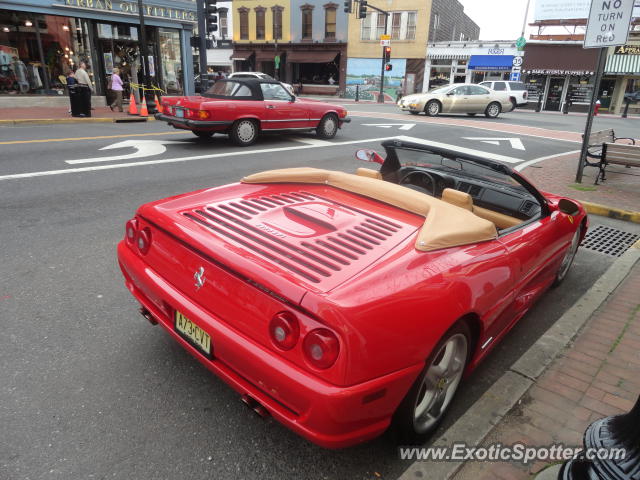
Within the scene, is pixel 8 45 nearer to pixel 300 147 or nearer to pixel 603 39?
pixel 300 147

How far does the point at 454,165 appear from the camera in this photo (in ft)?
11.4

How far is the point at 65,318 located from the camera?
3.21 metres

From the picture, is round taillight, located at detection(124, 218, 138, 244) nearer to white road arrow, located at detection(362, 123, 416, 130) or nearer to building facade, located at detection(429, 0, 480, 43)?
white road arrow, located at detection(362, 123, 416, 130)

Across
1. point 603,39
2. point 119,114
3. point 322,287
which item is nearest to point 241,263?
point 322,287

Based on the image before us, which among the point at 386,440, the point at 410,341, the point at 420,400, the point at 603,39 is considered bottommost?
the point at 386,440

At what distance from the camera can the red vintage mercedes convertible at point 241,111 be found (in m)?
9.84

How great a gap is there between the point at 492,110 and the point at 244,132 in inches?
589

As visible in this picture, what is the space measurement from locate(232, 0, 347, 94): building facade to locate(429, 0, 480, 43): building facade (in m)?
7.37

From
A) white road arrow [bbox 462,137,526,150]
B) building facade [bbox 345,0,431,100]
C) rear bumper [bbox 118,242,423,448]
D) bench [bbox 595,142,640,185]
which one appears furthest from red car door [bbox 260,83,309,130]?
building facade [bbox 345,0,431,100]

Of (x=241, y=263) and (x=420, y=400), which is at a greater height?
(x=241, y=263)

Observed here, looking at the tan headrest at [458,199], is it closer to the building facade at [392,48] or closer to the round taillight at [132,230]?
the round taillight at [132,230]

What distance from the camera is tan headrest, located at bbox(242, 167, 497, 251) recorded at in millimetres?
2330

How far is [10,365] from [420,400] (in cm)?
237

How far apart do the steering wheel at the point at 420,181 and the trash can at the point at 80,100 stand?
13.8 meters
